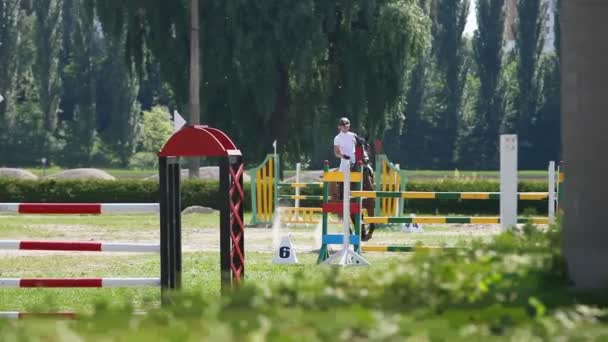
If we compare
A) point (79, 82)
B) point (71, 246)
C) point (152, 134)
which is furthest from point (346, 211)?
point (152, 134)

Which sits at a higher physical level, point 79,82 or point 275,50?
point 79,82

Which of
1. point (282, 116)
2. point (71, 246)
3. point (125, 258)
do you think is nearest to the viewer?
point (71, 246)

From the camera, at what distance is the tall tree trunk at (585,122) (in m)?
6.40

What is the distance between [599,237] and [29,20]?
66496 mm

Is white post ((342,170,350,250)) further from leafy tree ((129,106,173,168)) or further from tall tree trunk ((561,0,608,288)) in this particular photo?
leafy tree ((129,106,173,168))

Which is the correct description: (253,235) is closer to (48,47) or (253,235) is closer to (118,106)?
(48,47)

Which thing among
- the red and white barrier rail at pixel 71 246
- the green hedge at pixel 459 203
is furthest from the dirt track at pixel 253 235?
the red and white barrier rail at pixel 71 246

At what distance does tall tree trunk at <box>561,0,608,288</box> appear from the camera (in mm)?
6402

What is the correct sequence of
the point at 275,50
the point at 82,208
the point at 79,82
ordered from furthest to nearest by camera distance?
the point at 79,82, the point at 275,50, the point at 82,208

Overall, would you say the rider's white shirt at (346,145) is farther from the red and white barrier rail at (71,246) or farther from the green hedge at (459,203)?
the red and white barrier rail at (71,246)

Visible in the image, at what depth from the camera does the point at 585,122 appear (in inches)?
257

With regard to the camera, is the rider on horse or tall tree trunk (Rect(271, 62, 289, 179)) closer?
the rider on horse

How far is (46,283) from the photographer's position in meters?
9.19

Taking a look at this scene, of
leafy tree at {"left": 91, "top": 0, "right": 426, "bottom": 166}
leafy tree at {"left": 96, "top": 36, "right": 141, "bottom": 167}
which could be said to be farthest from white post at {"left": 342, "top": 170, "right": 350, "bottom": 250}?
leafy tree at {"left": 96, "top": 36, "right": 141, "bottom": 167}
